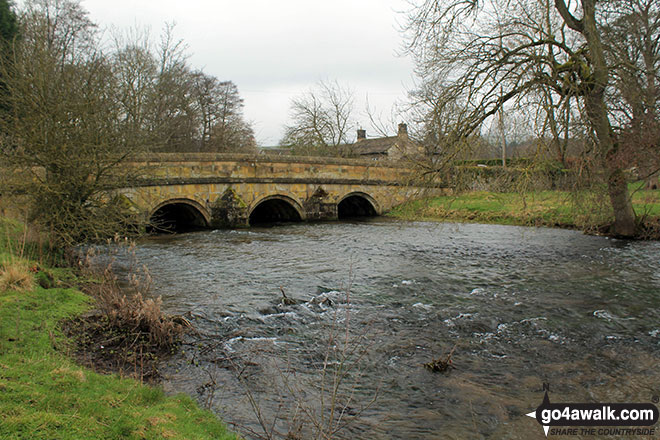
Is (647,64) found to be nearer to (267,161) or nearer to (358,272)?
(358,272)

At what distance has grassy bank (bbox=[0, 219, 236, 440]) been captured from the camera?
9.05ft

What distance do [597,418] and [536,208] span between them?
1413cm

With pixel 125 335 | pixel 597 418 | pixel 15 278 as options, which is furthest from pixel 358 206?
pixel 597 418

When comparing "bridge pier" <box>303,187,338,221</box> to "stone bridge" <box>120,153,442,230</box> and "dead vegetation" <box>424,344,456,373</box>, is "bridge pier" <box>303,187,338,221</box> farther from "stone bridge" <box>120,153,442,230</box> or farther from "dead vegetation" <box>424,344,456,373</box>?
"dead vegetation" <box>424,344,456,373</box>

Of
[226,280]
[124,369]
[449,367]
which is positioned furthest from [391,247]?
[124,369]

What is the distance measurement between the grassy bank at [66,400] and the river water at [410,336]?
0.41m

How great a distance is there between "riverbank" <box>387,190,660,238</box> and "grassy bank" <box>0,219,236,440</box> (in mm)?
7438

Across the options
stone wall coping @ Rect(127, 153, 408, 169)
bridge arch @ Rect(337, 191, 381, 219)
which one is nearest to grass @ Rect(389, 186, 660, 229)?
bridge arch @ Rect(337, 191, 381, 219)

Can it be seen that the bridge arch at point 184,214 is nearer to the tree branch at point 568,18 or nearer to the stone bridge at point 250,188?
the stone bridge at point 250,188

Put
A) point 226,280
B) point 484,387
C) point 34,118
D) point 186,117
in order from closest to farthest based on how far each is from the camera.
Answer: point 484,387
point 34,118
point 226,280
point 186,117

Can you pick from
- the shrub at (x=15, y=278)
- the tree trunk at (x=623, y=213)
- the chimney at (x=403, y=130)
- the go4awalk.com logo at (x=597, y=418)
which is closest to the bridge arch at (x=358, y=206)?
the chimney at (x=403, y=130)

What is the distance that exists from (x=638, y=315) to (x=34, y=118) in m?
9.77

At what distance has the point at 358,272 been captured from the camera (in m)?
9.34

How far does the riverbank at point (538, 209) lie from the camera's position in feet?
35.3
